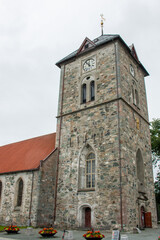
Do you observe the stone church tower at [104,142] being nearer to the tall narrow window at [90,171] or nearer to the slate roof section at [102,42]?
the tall narrow window at [90,171]

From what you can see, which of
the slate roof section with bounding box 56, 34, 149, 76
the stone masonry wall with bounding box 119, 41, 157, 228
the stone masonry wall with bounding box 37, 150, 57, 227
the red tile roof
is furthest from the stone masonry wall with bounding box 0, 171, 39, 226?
the slate roof section with bounding box 56, 34, 149, 76

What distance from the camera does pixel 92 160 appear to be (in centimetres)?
1836

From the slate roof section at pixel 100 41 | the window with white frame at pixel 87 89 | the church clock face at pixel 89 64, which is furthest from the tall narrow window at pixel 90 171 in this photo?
the slate roof section at pixel 100 41

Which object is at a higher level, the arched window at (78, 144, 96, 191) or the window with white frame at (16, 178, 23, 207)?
the arched window at (78, 144, 96, 191)

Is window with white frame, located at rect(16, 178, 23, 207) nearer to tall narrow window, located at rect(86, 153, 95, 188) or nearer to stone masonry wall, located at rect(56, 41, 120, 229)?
stone masonry wall, located at rect(56, 41, 120, 229)

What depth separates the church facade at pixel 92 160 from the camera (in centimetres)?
1656

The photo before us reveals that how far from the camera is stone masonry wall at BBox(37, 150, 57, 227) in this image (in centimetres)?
1745

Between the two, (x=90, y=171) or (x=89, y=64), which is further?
(x=89, y=64)

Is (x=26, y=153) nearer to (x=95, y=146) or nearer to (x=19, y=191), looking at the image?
(x=19, y=191)

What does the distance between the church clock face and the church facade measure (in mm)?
114

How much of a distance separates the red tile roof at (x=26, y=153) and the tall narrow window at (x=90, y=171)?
13.2ft

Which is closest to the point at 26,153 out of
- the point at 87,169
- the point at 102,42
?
the point at 87,169

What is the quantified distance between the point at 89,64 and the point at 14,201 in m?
13.6

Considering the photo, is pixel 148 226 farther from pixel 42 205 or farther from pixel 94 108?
pixel 94 108
